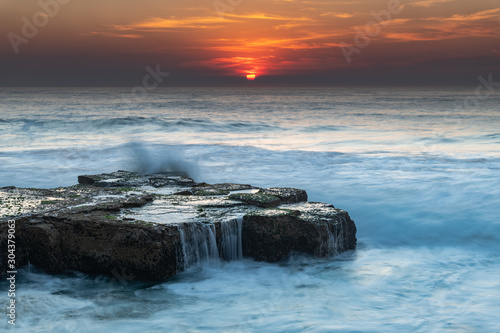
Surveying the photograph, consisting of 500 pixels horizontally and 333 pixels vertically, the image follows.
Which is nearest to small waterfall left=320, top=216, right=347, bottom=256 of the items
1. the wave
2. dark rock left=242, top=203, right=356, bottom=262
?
dark rock left=242, top=203, right=356, bottom=262

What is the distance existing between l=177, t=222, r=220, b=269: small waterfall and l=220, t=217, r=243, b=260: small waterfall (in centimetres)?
13

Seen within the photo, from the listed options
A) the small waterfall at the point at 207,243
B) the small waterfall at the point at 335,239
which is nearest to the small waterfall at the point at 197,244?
the small waterfall at the point at 207,243

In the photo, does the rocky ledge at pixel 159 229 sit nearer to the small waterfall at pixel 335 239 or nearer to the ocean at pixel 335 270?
the small waterfall at pixel 335 239

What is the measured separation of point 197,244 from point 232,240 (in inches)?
19.9

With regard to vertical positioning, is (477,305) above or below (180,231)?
below

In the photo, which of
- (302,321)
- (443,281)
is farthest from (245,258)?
(443,281)

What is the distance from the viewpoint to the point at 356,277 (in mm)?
5836

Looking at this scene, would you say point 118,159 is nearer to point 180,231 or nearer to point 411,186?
point 411,186

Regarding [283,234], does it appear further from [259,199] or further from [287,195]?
[287,195]

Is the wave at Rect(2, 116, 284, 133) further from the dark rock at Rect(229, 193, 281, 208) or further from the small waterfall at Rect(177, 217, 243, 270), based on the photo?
the small waterfall at Rect(177, 217, 243, 270)

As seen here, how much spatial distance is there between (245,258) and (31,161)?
37.2 feet

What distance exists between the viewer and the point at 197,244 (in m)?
5.68

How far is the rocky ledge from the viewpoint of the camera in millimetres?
5402

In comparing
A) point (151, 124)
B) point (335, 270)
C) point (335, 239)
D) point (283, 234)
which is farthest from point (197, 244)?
point (151, 124)
